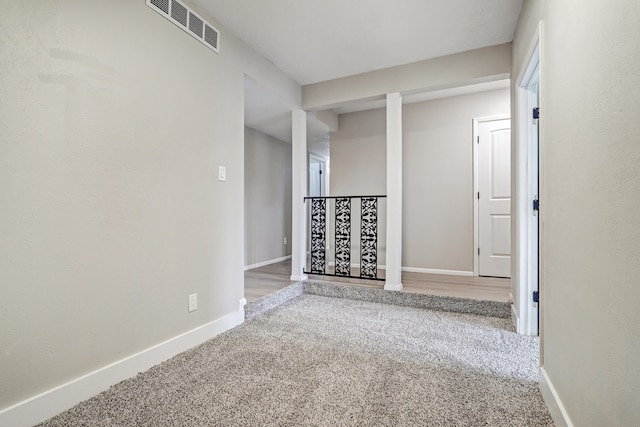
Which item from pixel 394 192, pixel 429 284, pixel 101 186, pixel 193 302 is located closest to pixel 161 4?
pixel 101 186

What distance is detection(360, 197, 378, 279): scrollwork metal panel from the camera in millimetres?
3734

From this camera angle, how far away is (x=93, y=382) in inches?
64.7

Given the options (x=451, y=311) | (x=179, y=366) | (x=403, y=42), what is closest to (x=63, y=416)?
(x=179, y=366)

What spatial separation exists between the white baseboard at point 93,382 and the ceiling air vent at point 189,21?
6.99 feet

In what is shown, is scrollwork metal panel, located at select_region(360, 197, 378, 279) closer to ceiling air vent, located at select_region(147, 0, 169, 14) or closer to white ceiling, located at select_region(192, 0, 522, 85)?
white ceiling, located at select_region(192, 0, 522, 85)

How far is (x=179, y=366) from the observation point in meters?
1.95

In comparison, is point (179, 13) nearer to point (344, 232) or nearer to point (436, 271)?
point (344, 232)

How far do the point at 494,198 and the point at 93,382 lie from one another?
423 cm

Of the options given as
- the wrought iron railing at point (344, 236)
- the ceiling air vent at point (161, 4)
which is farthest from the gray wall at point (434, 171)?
the ceiling air vent at point (161, 4)

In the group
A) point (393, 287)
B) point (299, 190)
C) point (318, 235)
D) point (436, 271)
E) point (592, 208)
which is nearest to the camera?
point (592, 208)

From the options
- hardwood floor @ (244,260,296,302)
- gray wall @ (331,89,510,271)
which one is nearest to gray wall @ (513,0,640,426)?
hardwood floor @ (244,260,296,302)

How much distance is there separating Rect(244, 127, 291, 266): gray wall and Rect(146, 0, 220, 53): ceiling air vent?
2.43 metres

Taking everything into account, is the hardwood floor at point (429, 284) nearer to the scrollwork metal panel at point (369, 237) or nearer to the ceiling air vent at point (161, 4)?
the scrollwork metal panel at point (369, 237)

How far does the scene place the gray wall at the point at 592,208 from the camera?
2.80 ft
